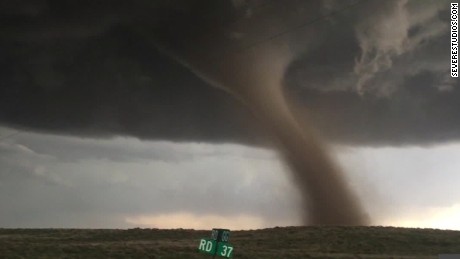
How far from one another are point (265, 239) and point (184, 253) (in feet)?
73.4

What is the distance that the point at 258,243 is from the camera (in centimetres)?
5953

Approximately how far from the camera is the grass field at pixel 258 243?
4325 cm

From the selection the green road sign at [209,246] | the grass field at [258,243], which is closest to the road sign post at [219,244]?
the green road sign at [209,246]

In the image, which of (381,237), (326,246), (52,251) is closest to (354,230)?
(381,237)

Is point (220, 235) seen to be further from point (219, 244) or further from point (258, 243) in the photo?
point (258, 243)

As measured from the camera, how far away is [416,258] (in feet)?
150

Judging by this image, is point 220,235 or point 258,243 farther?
point 258,243

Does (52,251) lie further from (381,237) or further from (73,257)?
(381,237)

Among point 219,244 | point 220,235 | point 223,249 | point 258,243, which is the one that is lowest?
point 223,249

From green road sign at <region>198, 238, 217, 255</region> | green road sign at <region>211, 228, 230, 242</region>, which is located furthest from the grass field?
green road sign at <region>211, 228, 230, 242</region>

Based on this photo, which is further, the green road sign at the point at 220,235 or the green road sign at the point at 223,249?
the green road sign at the point at 220,235

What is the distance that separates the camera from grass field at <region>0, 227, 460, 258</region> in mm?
43250

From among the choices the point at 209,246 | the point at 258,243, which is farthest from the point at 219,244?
the point at 258,243

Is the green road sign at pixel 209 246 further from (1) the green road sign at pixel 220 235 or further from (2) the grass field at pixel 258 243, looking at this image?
(2) the grass field at pixel 258 243
